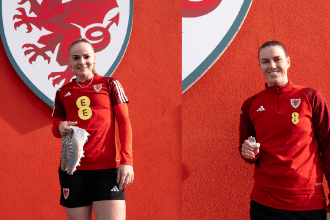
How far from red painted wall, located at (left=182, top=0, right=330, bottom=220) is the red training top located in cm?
77

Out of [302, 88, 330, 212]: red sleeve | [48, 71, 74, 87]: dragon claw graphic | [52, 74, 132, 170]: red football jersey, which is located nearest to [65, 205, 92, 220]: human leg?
[52, 74, 132, 170]: red football jersey

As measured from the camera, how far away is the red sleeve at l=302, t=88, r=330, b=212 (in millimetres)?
1244

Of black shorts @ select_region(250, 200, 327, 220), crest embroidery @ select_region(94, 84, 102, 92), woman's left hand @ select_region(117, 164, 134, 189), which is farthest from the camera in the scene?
crest embroidery @ select_region(94, 84, 102, 92)

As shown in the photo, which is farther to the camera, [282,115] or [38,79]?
[38,79]

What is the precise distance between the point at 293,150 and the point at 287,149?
25 millimetres

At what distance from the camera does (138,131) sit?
6.91ft

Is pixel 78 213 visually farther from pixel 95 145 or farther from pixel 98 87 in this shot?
pixel 98 87

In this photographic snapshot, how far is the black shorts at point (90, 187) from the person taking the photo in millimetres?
1344

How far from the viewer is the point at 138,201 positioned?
6.85 ft

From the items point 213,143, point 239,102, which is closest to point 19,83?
point 213,143

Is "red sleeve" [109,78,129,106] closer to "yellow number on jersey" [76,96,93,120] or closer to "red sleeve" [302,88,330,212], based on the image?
"yellow number on jersey" [76,96,93,120]

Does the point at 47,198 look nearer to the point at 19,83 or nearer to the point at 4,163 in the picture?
the point at 4,163

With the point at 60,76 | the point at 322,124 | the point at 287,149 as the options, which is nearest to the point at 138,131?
the point at 60,76

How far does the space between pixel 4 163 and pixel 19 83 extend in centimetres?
58
